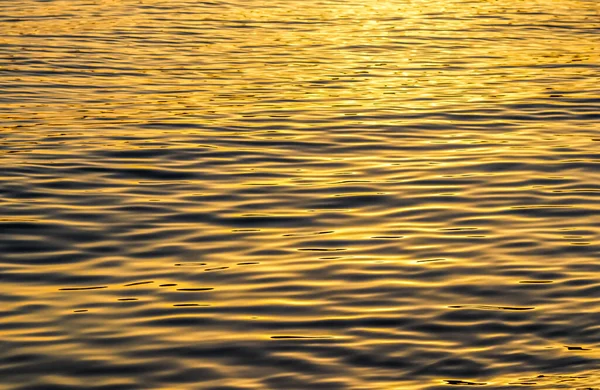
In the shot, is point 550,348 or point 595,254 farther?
point 595,254

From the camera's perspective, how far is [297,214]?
1166 centimetres

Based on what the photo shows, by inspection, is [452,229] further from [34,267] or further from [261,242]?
[34,267]

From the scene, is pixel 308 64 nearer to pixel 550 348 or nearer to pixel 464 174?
pixel 464 174

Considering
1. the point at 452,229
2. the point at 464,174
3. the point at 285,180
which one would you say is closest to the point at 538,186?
the point at 464,174

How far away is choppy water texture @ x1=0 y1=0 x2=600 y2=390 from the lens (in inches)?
324

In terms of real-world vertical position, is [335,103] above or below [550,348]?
above

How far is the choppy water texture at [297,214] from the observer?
27.0 ft

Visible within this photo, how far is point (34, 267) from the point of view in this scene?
995 cm

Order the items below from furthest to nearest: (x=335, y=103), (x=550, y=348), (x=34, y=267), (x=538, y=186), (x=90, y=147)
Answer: (x=335, y=103)
(x=90, y=147)
(x=538, y=186)
(x=34, y=267)
(x=550, y=348)

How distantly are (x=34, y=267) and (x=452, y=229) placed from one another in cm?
389

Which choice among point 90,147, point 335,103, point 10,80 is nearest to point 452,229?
point 90,147

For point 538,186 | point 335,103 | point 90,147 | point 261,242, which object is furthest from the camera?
point 335,103

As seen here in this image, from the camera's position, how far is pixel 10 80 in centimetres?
1795

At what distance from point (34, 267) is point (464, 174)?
17.3ft
